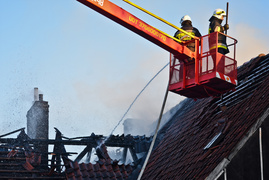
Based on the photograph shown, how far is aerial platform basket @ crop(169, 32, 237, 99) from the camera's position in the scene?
20.0 meters

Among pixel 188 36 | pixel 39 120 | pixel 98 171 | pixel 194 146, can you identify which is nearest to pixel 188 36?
pixel 188 36

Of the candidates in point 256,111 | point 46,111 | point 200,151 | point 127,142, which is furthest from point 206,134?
point 46,111

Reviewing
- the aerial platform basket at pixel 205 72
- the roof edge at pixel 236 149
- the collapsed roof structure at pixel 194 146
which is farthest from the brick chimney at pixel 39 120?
the roof edge at pixel 236 149

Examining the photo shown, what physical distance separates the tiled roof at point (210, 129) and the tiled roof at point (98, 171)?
1.10 metres

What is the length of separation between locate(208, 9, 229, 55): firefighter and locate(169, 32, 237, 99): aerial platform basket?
0.15 m

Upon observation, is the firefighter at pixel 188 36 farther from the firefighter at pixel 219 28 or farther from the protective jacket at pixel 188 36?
the firefighter at pixel 219 28

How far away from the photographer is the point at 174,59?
21.1 m

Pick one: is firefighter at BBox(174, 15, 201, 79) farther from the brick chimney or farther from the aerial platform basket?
the brick chimney

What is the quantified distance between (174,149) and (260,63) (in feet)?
12.7

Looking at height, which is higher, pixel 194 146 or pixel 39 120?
pixel 39 120

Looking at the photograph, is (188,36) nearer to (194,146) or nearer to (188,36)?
(188,36)

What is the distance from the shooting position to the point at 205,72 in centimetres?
2014

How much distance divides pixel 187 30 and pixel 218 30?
0.87 meters

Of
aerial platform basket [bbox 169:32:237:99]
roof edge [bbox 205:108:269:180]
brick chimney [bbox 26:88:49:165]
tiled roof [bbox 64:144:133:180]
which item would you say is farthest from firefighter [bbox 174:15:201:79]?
brick chimney [bbox 26:88:49:165]
